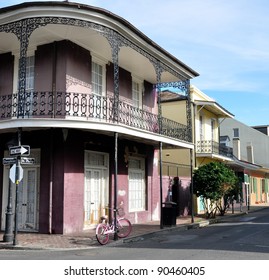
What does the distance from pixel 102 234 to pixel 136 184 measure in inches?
251

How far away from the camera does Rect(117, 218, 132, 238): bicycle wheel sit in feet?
41.8

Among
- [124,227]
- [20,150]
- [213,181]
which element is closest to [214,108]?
[213,181]

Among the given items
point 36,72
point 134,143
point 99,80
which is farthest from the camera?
point 134,143

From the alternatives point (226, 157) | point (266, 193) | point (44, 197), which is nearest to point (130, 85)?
point (44, 197)

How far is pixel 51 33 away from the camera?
13.6 metres

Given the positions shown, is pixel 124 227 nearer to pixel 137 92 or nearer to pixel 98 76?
pixel 98 76

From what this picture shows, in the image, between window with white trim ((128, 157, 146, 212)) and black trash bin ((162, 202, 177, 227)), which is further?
window with white trim ((128, 157, 146, 212))

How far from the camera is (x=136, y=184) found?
699 inches

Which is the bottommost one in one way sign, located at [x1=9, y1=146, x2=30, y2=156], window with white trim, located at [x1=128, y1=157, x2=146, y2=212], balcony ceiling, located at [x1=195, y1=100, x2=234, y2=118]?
window with white trim, located at [x1=128, y1=157, x2=146, y2=212]

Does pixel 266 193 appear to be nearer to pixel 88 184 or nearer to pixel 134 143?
pixel 134 143

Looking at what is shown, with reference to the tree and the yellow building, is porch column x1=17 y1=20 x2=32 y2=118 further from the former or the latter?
the yellow building

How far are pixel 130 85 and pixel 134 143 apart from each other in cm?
249

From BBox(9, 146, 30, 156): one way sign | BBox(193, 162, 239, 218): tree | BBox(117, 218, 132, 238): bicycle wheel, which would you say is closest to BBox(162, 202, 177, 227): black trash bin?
BBox(117, 218, 132, 238): bicycle wheel

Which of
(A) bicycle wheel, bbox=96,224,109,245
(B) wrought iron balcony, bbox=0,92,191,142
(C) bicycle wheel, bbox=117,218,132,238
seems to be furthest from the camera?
(B) wrought iron balcony, bbox=0,92,191,142
